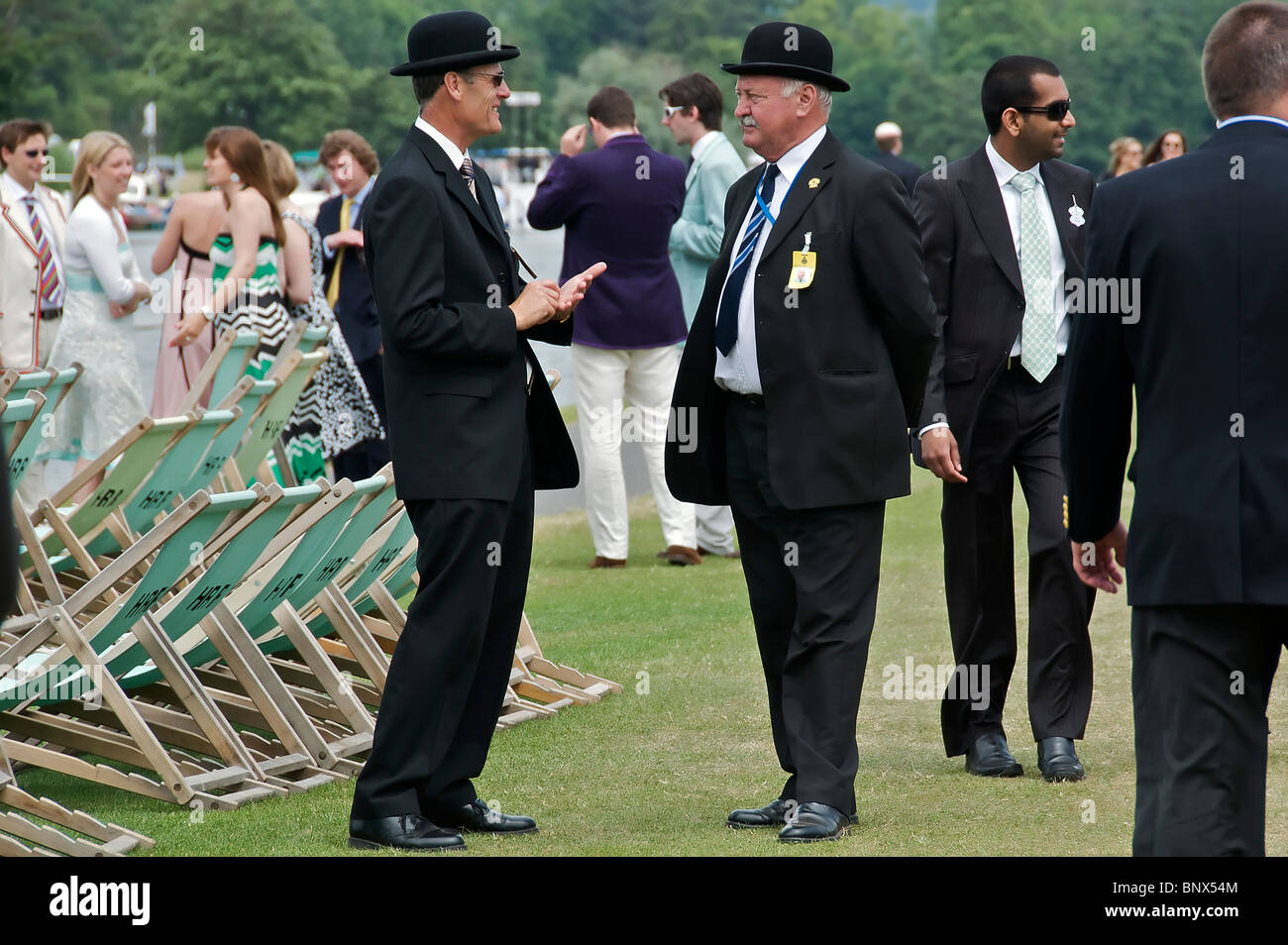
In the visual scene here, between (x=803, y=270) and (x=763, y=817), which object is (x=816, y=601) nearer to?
(x=763, y=817)

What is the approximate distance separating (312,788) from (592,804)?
2.87ft

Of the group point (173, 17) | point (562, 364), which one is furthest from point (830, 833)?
point (173, 17)

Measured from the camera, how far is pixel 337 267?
39.8 ft

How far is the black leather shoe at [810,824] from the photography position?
5164mm

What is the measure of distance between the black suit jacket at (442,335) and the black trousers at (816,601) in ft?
2.23

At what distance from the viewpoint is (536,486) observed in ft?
18.2

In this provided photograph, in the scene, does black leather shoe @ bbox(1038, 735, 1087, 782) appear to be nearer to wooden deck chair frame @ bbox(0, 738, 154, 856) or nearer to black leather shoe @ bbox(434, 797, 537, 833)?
black leather shoe @ bbox(434, 797, 537, 833)

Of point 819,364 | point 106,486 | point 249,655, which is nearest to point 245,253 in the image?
point 106,486

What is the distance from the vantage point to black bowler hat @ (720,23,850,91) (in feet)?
17.2

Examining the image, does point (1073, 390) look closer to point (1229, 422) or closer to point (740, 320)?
point (1229, 422)

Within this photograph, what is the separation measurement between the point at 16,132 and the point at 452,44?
6.68 metres

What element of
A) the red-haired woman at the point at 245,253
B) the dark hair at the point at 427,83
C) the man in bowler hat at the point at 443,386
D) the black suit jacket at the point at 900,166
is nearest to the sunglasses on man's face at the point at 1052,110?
the man in bowler hat at the point at 443,386

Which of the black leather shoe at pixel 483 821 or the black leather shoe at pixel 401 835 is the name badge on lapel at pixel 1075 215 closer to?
the black leather shoe at pixel 483 821

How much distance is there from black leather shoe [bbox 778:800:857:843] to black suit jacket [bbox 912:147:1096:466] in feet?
4.39
